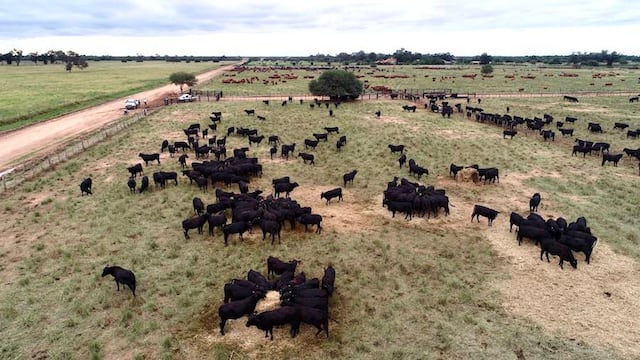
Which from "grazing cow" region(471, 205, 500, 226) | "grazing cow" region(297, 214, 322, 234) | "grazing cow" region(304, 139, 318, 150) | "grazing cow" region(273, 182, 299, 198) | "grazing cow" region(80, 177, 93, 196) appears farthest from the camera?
"grazing cow" region(304, 139, 318, 150)

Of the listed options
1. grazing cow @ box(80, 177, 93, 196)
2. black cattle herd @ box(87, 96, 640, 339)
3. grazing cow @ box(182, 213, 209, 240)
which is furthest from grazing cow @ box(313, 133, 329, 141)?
grazing cow @ box(182, 213, 209, 240)

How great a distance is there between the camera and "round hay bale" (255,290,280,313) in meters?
12.7

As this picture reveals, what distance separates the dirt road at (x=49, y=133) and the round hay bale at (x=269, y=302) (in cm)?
2569

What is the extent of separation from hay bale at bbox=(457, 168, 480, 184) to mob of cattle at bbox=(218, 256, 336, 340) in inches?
562

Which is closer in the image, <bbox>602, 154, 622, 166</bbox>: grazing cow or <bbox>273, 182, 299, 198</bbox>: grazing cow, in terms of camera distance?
<bbox>273, 182, 299, 198</bbox>: grazing cow

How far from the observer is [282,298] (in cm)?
1266

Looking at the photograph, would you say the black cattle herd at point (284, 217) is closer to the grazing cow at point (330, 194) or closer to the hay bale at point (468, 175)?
the grazing cow at point (330, 194)

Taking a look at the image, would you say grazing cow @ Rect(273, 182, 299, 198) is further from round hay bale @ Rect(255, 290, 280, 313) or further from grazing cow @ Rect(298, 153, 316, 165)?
round hay bale @ Rect(255, 290, 280, 313)

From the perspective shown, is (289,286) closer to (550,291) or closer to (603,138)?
(550,291)

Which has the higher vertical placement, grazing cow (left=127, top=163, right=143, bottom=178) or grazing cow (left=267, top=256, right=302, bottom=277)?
grazing cow (left=127, top=163, right=143, bottom=178)

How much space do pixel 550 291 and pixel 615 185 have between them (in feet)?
50.3

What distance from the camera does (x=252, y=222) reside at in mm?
18172

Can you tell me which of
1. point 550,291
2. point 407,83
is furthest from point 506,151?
point 407,83

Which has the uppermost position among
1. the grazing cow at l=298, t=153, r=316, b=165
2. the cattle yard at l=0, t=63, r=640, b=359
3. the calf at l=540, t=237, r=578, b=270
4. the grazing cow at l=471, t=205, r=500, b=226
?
the grazing cow at l=298, t=153, r=316, b=165
